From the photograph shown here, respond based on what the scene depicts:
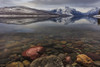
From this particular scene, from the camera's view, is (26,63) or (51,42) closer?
(26,63)

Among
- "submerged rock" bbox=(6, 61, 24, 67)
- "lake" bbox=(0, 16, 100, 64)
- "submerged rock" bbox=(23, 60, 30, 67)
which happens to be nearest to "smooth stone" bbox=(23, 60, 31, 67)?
"submerged rock" bbox=(23, 60, 30, 67)

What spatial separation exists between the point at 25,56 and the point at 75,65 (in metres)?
4.30

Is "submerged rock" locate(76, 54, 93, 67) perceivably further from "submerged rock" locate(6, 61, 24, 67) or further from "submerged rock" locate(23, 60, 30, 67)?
"submerged rock" locate(6, 61, 24, 67)

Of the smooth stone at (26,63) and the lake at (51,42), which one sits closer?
the smooth stone at (26,63)

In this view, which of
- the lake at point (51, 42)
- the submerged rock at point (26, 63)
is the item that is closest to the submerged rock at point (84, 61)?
the lake at point (51, 42)

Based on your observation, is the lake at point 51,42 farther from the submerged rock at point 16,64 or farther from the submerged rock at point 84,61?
the submerged rock at point 84,61

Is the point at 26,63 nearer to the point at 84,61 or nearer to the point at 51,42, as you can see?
the point at 84,61

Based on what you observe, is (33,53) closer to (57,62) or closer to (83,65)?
(57,62)

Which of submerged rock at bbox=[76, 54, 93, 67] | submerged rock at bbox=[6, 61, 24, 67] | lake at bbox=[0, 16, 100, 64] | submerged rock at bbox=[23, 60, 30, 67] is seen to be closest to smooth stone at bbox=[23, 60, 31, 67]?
submerged rock at bbox=[23, 60, 30, 67]

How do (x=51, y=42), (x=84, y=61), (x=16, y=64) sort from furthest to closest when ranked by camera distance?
1. (x=51, y=42)
2. (x=84, y=61)
3. (x=16, y=64)

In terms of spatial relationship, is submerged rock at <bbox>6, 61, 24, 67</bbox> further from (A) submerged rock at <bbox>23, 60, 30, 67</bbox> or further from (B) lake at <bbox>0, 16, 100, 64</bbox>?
(B) lake at <bbox>0, 16, 100, 64</bbox>

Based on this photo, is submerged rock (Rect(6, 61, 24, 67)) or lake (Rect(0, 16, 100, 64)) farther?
lake (Rect(0, 16, 100, 64))

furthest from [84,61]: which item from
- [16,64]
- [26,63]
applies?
[16,64]

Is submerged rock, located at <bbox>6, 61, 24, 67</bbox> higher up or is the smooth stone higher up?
submerged rock, located at <bbox>6, 61, 24, 67</bbox>
